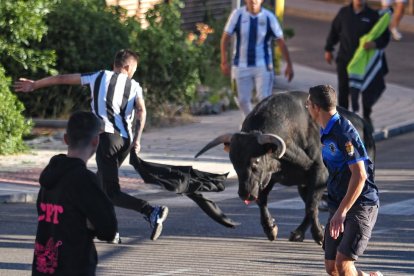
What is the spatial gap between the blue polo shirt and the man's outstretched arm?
11.8 ft

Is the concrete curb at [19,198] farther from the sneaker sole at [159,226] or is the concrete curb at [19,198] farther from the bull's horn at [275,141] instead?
the bull's horn at [275,141]

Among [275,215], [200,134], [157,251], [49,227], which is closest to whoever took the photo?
[49,227]

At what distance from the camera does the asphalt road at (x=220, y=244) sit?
10250 mm

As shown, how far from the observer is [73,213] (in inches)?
256

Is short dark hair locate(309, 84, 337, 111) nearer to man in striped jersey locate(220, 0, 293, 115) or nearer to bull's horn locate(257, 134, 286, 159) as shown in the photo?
bull's horn locate(257, 134, 286, 159)

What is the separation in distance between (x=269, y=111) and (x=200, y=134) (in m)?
6.95

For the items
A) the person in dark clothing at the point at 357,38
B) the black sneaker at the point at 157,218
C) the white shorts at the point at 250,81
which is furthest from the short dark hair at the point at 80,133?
the person in dark clothing at the point at 357,38

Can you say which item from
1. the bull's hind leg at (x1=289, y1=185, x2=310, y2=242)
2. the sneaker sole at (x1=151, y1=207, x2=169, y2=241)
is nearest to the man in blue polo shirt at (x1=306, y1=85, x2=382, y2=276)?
the sneaker sole at (x1=151, y1=207, x2=169, y2=241)

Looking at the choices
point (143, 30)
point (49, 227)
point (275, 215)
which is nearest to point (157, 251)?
point (275, 215)

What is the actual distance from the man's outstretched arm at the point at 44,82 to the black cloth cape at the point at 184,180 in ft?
2.93

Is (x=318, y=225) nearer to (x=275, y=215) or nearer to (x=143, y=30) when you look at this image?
(x=275, y=215)

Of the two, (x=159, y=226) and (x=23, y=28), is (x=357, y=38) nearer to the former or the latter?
(x=23, y=28)

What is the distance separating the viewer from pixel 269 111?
1155 cm

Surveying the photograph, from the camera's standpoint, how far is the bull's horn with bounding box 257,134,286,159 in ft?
36.3
